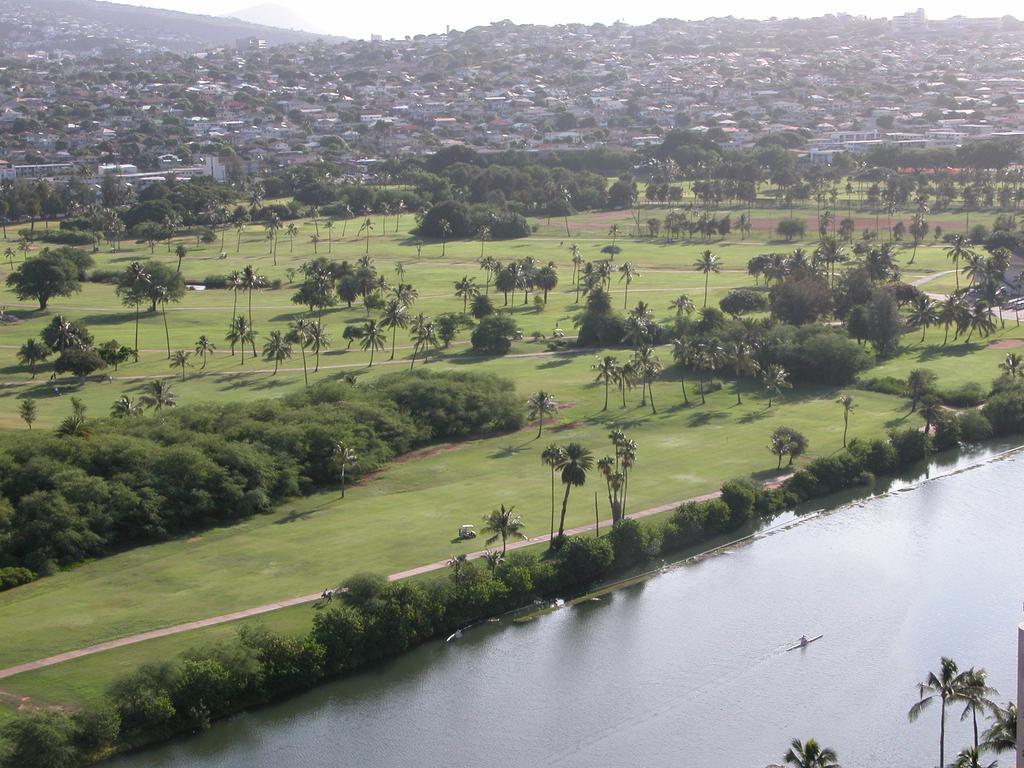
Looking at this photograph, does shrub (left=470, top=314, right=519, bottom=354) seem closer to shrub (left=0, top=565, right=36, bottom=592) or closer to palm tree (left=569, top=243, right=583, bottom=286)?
palm tree (left=569, top=243, right=583, bottom=286)

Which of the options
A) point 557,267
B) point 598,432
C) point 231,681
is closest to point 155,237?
point 557,267

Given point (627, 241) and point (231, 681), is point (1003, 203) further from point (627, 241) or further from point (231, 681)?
point (231, 681)

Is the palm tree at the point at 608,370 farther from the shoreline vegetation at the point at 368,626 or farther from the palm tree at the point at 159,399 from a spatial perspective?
the palm tree at the point at 159,399

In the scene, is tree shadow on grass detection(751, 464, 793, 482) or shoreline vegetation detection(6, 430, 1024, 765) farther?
tree shadow on grass detection(751, 464, 793, 482)

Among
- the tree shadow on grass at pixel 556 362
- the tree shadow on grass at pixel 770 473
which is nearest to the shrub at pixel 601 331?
the tree shadow on grass at pixel 556 362

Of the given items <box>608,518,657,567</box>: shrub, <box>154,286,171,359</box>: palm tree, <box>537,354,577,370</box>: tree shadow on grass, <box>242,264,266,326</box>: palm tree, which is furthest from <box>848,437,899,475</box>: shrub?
<box>154,286,171,359</box>: palm tree

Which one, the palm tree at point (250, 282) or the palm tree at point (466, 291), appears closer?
the palm tree at point (250, 282)
